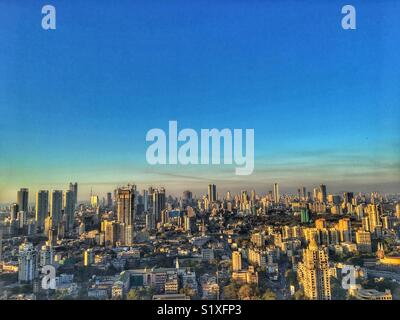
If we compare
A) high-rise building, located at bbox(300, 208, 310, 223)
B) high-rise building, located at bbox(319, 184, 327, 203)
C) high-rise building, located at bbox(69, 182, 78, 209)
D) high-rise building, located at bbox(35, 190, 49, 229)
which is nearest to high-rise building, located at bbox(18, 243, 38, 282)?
high-rise building, located at bbox(35, 190, 49, 229)

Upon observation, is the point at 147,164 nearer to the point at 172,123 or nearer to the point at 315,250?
the point at 172,123

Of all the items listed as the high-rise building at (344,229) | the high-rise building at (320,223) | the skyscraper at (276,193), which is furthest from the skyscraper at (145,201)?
the high-rise building at (344,229)

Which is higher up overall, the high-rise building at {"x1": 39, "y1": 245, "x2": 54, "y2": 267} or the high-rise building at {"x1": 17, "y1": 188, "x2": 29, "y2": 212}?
the high-rise building at {"x1": 17, "y1": 188, "x2": 29, "y2": 212}

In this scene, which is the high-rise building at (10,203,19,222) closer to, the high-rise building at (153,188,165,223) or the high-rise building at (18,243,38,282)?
the high-rise building at (18,243,38,282)

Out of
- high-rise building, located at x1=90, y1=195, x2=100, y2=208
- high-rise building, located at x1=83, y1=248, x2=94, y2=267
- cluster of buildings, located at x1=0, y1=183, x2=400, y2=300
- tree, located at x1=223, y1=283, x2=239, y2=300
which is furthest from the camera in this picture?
high-rise building, located at x1=90, y1=195, x2=100, y2=208

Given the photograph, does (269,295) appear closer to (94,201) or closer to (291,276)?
(291,276)

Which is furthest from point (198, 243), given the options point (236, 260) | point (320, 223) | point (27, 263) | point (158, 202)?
point (27, 263)

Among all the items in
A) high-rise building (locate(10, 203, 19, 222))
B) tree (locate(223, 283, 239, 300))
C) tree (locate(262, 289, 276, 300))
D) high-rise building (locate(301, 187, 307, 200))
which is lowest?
tree (locate(262, 289, 276, 300))
